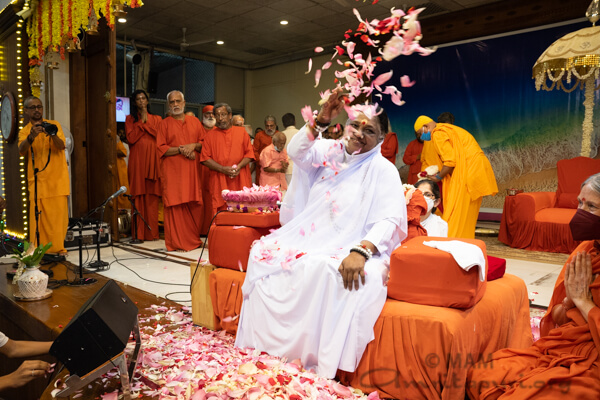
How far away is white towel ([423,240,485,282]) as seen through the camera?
1.94 meters

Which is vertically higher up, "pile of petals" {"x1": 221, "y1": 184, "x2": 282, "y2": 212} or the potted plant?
"pile of petals" {"x1": 221, "y1": 184, "x2": 282, "y2": 212}

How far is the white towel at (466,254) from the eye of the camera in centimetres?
194

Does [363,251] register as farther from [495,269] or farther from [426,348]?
[495,269]

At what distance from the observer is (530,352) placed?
197 cm

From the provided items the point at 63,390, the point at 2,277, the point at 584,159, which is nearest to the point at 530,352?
the point at 63,390

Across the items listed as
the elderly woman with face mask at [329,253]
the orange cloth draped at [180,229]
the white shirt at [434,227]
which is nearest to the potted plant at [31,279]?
the elderly woman with face mask at [329,253]

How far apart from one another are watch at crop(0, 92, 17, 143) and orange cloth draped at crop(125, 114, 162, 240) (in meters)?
1.48

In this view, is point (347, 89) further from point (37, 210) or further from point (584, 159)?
point (584, 159)

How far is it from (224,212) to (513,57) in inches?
320

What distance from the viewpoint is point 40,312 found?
326cm

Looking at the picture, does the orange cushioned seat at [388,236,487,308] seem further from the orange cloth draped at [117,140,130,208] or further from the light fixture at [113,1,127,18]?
the orange cloth draped at [117,140,130,208]

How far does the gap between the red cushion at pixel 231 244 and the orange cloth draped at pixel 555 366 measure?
142cm

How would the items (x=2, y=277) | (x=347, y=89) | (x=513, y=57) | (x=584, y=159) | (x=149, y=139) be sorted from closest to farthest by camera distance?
(x=347, y=89) → (x=2, y=277) → (x=584, y=159) → (x=149, y=139) → (x=513, y=57)

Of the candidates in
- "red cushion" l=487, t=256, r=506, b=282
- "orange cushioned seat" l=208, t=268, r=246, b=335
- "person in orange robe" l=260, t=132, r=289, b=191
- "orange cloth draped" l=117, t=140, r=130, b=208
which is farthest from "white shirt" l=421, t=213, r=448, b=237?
"orange cloth draped" l=117, t=140, r=130, b=208
